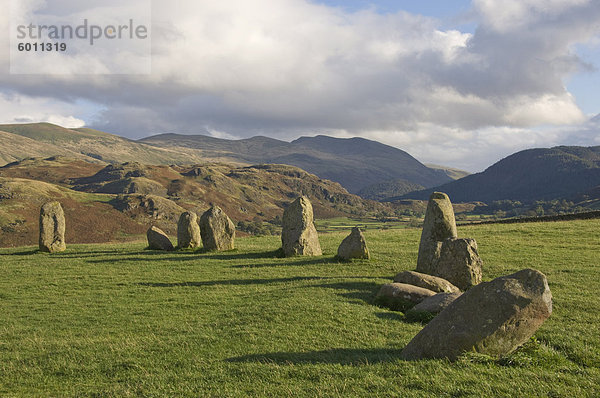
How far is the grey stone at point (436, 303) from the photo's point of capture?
14938 millimetres

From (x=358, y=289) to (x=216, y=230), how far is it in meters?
17.2

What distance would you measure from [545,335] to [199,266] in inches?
822

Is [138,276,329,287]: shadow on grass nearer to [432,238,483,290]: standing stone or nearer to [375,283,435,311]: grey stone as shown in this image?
[375,283,435,311]: grey stone

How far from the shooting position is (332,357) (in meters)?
11.1

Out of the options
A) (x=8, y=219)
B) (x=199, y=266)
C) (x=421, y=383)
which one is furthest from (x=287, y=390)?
(x=8, y=219)

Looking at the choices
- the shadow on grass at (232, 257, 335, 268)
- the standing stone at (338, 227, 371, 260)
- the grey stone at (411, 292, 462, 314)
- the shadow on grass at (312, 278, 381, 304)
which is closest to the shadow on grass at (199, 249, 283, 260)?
the shadow on grass at (232, 257, 335, 268)

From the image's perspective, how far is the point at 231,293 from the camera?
19797mm

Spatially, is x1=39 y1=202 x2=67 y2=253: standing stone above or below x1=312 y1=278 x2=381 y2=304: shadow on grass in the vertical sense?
above

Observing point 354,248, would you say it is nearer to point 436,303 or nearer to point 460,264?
point 460,264

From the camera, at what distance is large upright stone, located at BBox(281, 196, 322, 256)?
98.4ft

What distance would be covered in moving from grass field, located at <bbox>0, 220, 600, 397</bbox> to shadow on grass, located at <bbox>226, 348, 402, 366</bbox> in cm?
6

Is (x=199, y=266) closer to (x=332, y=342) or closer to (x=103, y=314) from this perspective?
(x=103, y=314)

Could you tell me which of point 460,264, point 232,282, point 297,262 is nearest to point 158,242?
point 297,262

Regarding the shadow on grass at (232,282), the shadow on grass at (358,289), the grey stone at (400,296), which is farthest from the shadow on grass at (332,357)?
the shadow on grass at (232,282)
